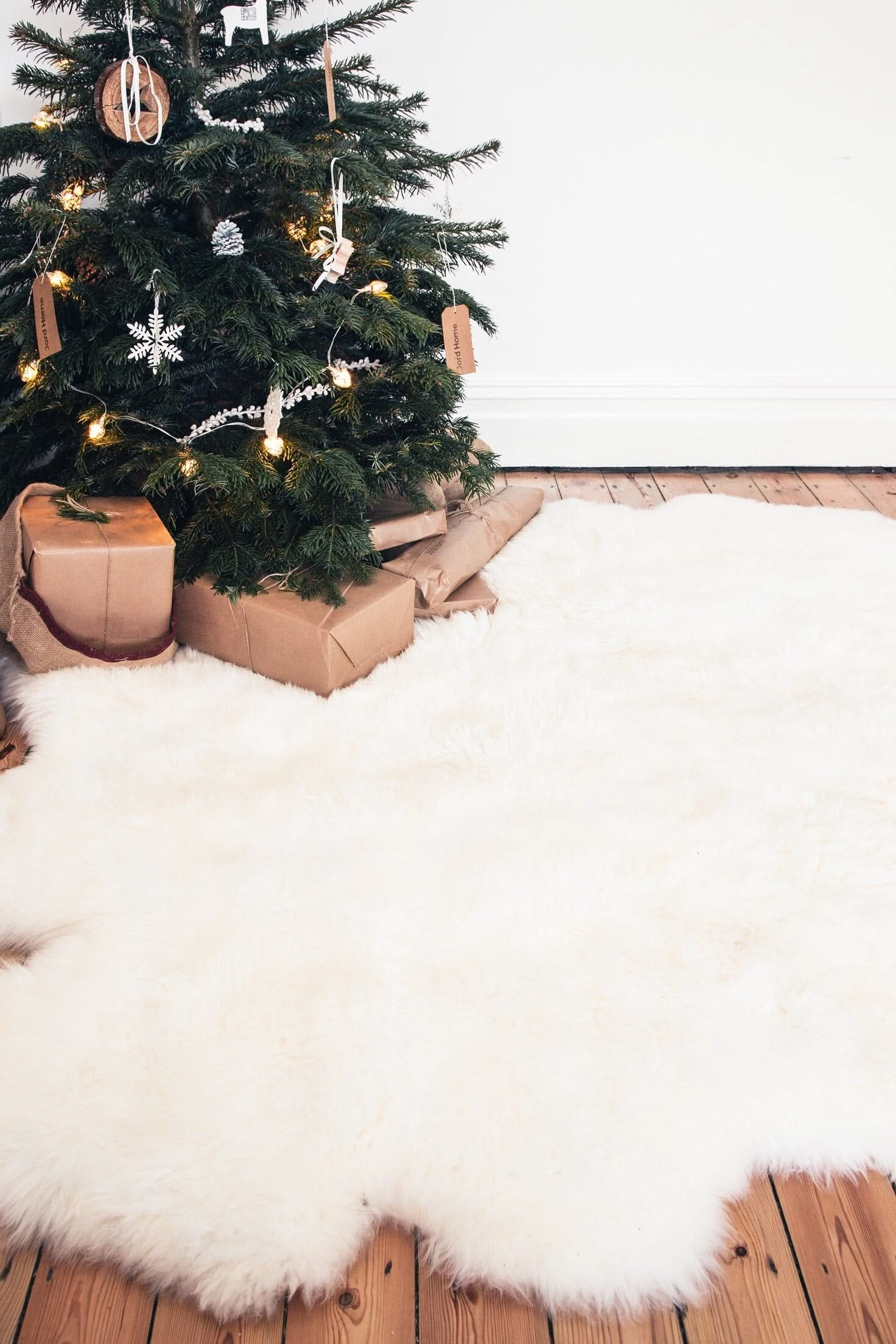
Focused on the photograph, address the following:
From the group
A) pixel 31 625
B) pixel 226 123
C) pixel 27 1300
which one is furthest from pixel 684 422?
pixel 27 1300

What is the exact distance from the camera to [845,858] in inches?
56.8

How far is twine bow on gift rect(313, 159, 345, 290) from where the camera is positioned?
1598 millimetres

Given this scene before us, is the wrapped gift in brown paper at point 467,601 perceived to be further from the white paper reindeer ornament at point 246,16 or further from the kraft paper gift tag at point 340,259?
the white paper reindeer ornament at point 246,16

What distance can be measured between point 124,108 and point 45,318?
0.34m

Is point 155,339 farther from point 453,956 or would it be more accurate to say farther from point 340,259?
point 453,956

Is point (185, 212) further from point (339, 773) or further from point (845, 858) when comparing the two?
point (845, 858)

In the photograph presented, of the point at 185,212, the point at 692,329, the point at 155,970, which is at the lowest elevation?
the point at 155,970

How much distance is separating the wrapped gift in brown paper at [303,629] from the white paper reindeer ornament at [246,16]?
0.90 metres

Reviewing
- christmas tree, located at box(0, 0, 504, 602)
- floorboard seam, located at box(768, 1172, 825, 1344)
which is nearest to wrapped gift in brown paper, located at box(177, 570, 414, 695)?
christmas tree, located at box(0, 0, 504, 602)

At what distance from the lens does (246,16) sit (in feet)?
5.14

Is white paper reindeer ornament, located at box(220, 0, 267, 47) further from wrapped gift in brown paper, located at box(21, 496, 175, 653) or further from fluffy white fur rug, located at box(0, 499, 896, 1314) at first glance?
fluffy white fur rug, located at box(0, 499, 896, 1314)

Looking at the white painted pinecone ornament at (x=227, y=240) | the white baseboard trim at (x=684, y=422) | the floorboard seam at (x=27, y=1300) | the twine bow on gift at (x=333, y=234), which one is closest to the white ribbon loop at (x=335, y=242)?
the twine bow on gift at (x=333, y=234)

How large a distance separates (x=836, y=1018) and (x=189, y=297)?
4.61 feet

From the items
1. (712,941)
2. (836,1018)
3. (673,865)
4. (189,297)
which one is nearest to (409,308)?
(189,297)
